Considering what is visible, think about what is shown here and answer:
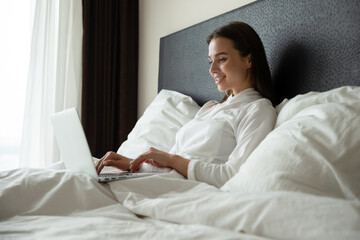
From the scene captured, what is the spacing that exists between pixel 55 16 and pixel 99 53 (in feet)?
Answer: 1.38

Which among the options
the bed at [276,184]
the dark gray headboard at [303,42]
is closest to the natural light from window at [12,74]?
the bed at [276,184]

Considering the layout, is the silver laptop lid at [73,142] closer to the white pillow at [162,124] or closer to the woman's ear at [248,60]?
the white pillow at [162,124]

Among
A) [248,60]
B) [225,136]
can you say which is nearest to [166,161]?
[225,136]

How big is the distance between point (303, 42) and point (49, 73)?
1.86 m

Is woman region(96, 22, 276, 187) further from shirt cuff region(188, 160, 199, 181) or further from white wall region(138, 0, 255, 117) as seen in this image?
white wall region(138, 0, 255, 117)

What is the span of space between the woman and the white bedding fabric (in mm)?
186

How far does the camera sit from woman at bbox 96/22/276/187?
1258 mm

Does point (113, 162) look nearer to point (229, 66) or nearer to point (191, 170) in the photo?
point (191, 170)

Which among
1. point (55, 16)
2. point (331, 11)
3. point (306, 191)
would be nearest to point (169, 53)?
point (55, 16)

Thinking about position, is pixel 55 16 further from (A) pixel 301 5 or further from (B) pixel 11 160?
(A) pixel 301 5

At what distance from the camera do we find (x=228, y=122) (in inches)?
56.3

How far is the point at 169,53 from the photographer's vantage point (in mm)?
2416

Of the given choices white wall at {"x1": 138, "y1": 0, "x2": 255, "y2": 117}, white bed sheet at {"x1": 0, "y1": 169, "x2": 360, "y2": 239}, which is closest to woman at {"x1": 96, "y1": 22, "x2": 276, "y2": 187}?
white bed sheet at {"x1": 0, "y1": 169, "x2": 360, "y2": 239}

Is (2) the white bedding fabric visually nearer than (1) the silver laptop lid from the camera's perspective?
Yes
